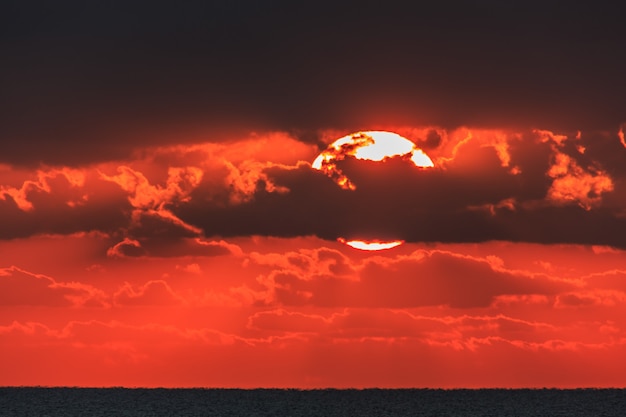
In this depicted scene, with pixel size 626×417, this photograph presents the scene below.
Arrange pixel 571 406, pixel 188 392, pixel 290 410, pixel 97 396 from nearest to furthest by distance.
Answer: pixel 290 410 → pixel 571 406 → pixel 97 396 → pixel 188 392

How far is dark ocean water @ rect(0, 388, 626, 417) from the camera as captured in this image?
91.5m

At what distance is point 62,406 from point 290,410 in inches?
758

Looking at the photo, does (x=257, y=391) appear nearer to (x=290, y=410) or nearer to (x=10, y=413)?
(x=290, y=410)

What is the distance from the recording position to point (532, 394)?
11675 cm

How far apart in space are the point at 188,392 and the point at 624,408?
45929mm

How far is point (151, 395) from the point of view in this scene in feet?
382

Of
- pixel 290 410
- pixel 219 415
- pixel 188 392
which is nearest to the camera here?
pixel 219 415

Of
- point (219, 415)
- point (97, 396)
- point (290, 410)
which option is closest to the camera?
point (219, 415)

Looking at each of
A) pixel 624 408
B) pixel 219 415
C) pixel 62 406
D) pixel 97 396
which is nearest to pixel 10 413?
pixel 62 406

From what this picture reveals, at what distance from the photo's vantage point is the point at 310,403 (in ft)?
349

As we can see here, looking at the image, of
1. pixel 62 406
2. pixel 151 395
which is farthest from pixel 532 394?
pixel 62 406

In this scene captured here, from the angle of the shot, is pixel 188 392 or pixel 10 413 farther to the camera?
pixel 188 392

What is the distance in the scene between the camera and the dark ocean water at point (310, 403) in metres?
91.5

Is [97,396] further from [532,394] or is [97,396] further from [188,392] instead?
[532,394]
